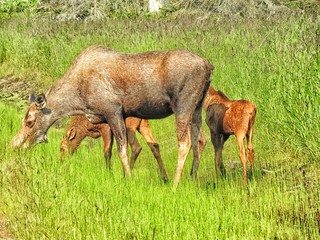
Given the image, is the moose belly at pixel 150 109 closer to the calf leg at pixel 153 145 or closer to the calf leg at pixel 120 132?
the calf leg at pixel 120 132

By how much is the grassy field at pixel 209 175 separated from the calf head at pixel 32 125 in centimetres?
21

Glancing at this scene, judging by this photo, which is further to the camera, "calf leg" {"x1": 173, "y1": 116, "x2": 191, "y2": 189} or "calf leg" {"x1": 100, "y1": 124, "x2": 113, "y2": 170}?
"calf leg" {"x1": 100, "y1": 124, "x2": 113, "y2": 170}

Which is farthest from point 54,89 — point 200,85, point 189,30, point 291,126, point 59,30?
point 59,30

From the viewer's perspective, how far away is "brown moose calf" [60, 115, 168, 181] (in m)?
10.5

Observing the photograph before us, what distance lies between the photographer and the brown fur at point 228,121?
30.3ft

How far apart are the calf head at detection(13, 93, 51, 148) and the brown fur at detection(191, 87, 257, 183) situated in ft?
7.85

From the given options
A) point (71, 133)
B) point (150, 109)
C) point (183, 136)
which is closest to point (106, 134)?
point (71, 133)

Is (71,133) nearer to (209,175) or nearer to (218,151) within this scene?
(209,175)

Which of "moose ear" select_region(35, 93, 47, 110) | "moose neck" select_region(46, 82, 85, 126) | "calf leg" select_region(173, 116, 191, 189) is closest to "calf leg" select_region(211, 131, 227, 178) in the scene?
"calf leg" select_region(173, 116, 191, 189)

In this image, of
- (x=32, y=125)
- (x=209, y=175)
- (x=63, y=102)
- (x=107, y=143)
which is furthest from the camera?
(x=107, y=143)

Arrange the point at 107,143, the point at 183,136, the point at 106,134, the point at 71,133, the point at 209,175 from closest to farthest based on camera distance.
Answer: the point at 183,136
the point at 209,175
the point at 107,143
the point at 106,134
the point at 71,133

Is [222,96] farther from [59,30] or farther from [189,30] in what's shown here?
[59,30]

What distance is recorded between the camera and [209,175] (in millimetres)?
9922

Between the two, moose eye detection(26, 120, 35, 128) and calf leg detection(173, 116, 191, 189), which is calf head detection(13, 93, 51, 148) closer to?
moose eye detection(26, 120, 35, 128)
